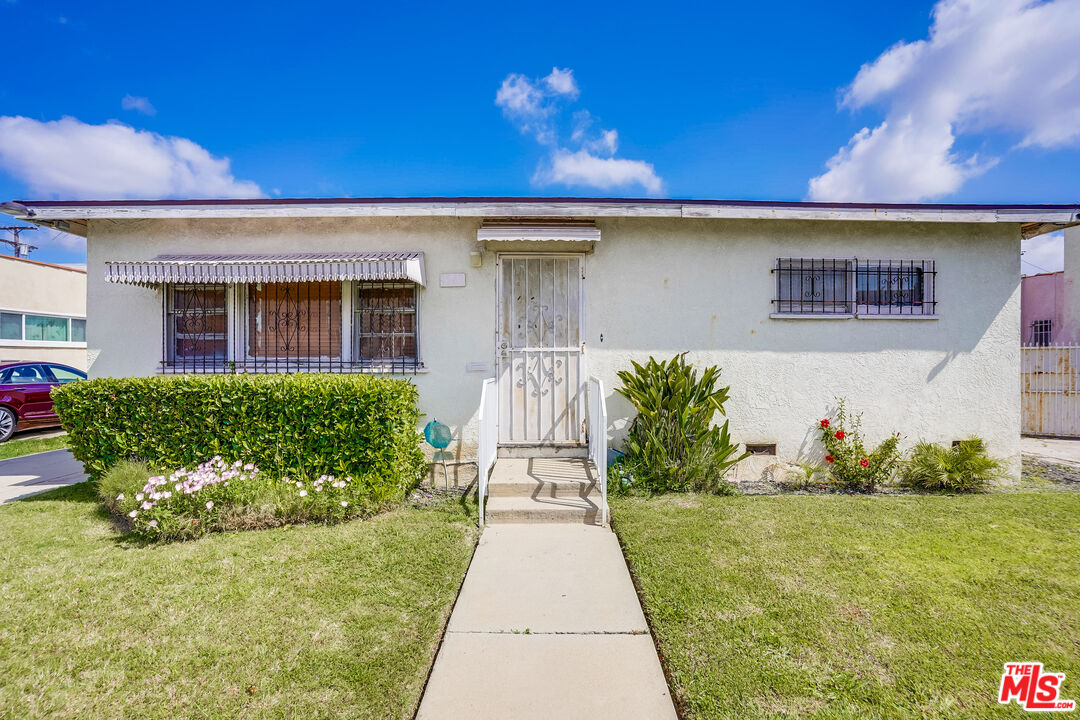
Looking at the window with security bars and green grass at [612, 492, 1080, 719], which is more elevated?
the window with security bars

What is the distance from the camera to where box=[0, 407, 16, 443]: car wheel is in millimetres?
9125

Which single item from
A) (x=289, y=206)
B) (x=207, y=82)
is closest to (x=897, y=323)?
(x=289, y=206)

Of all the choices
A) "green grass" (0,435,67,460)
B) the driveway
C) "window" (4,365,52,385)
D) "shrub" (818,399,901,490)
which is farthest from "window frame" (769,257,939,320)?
"window" (4,365,52,385)

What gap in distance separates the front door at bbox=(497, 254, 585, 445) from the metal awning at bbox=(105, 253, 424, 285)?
132cm

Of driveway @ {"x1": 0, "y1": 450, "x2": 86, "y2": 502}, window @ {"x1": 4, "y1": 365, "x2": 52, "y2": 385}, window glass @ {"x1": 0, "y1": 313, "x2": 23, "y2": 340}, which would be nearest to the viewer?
driveway @ {"x1": 0, "y1": 450, "x2": 86, "y2": 502}

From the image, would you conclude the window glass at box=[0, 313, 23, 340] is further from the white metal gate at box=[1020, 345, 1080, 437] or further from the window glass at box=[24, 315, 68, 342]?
the white metal gate at box=[1020, 345, 1080, 437]

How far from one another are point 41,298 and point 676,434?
1839 cm

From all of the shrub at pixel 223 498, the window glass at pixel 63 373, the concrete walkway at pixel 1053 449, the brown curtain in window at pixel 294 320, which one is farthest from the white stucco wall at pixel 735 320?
the window glass at pixel 63 373

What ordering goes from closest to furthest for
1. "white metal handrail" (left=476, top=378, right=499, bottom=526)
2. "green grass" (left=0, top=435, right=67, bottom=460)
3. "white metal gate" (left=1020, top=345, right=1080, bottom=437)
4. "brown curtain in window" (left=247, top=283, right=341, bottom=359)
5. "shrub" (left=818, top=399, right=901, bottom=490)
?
"white metal handrail" (left=476, top=378, right=499, bottom=526), "shrub" (left=818, top=399, right=901, bottom=490), "brown curtain in window" (left=247, top=283, right=341, bottom=359), "green grass" (left=0, top=435, right=67, bottom=460), "white metal gate" (left=1020, top=345, right=1080, bottom=437)

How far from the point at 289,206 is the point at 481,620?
5.21m

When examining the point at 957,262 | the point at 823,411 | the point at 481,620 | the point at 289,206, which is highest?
the point at 289,206

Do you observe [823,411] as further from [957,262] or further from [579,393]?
[579,393]

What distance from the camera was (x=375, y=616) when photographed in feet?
9.55

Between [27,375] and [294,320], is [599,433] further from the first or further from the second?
[27,375]
